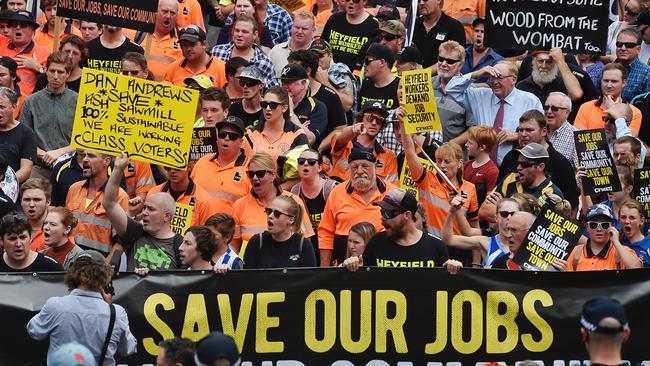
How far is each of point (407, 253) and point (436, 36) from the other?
22.6 ft

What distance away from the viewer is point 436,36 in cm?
2098

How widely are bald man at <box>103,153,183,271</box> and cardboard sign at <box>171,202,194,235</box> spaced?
602mm

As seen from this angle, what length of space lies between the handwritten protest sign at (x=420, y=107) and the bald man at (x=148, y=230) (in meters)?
2.82

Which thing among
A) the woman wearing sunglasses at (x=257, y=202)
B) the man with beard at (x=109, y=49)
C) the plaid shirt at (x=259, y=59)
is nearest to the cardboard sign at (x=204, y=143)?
the woman wearing sunglasses at (x=257, y=202)

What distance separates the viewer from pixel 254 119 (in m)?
17.8

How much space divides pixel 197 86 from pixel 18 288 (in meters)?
4.68

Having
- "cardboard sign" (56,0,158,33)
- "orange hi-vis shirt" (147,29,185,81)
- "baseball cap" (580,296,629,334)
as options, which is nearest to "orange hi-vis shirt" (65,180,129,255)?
"cardboard sign" (56,0,158,33)

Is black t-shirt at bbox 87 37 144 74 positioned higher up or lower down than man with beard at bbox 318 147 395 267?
higher up

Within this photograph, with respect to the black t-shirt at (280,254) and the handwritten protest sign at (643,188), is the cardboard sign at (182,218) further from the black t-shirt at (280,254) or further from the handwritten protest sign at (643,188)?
the handwritten protest sign at (643,188)

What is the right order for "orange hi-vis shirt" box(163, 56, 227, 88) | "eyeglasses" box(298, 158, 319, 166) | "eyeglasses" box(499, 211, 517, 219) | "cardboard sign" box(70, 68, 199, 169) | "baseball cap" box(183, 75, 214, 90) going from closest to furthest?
1. "eyeglasses" box(499, 211, 517, 219)
2. "cardboard sign" box(70, 68, 199, 169)
3. "eyeglasses" box(298, 158, 319, 166)
4. "baseball cap" box(183, 75, 214, 90)
5. "orange hi-vis shirt" box(163, 56, 227, 88)

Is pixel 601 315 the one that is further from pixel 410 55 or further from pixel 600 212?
pixel 410 55

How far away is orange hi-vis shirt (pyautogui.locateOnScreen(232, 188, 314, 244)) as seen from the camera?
1552 cm

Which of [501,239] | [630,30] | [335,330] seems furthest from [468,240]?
[630,30]

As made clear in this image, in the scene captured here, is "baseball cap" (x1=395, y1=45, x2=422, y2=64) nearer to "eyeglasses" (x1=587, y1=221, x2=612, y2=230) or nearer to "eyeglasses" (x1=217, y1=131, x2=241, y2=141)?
"eyeglasses" (x1=217, y1=131, x2=241, y2=141)
